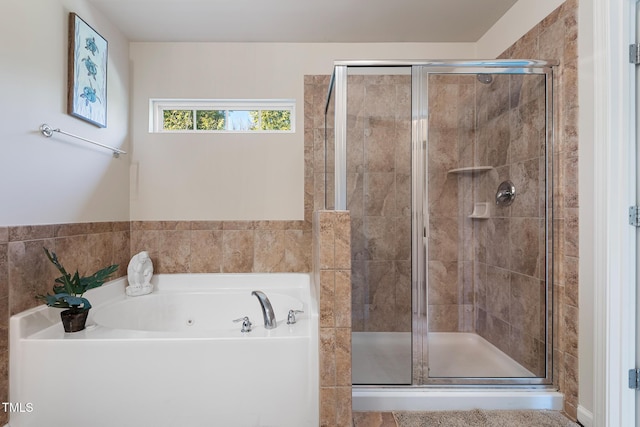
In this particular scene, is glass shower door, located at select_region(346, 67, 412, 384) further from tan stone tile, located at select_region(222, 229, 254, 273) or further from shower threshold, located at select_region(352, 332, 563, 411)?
tan stone tile, located at select_region(222, 229, 254, 273)

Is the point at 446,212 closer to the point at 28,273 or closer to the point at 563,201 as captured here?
the point at 563,201

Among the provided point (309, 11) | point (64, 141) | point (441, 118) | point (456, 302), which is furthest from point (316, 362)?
point (309, 11)

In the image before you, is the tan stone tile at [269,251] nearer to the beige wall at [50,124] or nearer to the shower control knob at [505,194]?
the beige wall at [50,124]

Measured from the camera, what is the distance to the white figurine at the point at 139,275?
2.42 metres

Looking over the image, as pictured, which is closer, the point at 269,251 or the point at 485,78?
the point at 485,78

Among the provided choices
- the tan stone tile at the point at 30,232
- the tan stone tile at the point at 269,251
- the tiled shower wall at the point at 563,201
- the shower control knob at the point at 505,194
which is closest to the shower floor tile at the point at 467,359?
the tiled shower wall at the point at 563,201

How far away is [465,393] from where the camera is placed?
5.90 feet

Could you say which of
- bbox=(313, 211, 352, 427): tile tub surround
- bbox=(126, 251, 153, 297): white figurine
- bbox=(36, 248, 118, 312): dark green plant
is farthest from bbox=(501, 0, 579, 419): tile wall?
bbox=(126, 251, 153, 297): white figurine

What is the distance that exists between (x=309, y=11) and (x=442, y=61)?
993mm

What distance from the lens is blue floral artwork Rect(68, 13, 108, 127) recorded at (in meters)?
1.95

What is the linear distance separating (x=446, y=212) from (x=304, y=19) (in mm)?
1672

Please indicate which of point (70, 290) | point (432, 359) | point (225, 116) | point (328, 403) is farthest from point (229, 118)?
point (432, 359)

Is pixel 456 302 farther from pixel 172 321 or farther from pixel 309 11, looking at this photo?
pixel 309 11

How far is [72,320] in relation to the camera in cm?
165
